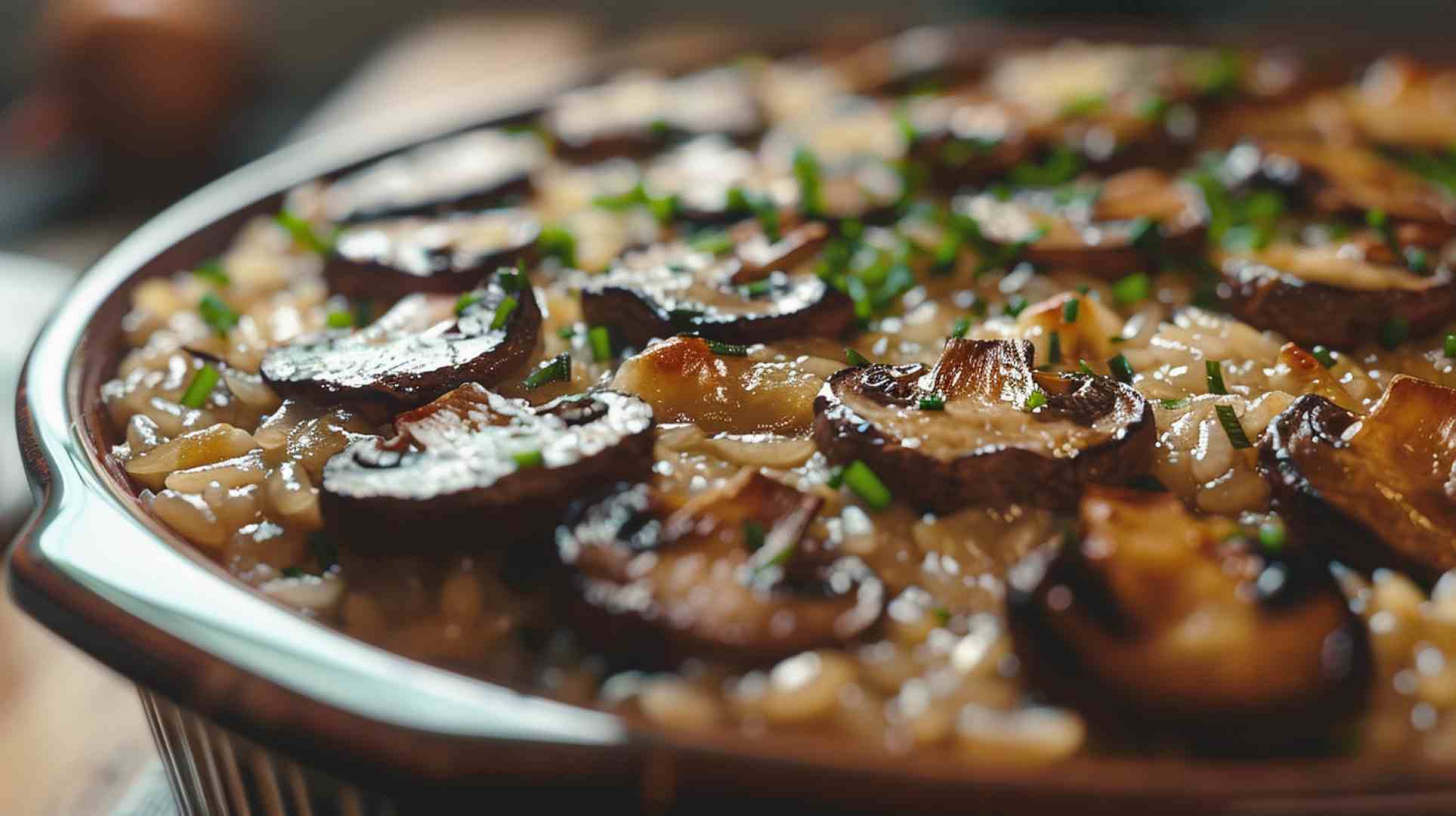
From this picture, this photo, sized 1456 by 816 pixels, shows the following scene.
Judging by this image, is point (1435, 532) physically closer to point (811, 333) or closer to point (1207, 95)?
point (811, 333)

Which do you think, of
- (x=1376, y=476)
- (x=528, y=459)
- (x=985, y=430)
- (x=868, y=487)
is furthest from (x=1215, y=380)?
(x=528, y=459)

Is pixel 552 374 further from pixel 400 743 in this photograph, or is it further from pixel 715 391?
pixel 400 743

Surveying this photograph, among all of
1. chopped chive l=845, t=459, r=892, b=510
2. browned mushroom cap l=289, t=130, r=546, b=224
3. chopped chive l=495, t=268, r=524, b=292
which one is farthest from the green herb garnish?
browned mushroom cap l=289, t=130, r=546, b=224

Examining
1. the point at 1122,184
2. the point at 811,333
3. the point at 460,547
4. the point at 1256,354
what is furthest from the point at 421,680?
the point at 1122,184

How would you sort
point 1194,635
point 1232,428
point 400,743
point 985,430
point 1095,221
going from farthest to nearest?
point 1095,221
point 1232,428
point 985,430
point 1194,635
point 400,743

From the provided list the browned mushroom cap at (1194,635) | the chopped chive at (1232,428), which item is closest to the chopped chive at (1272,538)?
the browned mushroom cap at (1194,635)

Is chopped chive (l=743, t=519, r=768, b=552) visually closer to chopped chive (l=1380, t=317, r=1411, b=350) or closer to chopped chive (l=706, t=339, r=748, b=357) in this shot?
chopped chive (l=706, t=339, r=748, b=357)
